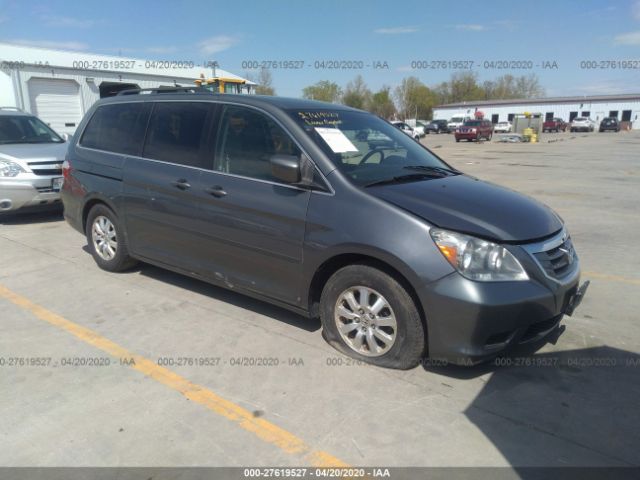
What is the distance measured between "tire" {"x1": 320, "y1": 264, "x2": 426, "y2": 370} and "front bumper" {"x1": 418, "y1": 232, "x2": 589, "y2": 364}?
128mm

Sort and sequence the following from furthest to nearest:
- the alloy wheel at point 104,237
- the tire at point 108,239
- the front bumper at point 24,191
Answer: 1. the front bumper at point 24,191
2. the alloy wheel at point 104,237
3. the tire at point 108,239

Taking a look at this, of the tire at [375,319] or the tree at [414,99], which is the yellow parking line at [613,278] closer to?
the tire at [375,319]

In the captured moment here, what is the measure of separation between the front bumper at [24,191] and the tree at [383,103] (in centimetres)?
7925

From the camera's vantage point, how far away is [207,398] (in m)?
3.13

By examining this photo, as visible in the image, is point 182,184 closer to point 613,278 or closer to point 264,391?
point 264,391

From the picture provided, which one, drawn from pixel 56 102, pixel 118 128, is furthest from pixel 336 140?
pixel 56 102

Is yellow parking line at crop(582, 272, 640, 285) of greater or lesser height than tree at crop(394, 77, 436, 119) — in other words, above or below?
below

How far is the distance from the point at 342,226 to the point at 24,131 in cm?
799

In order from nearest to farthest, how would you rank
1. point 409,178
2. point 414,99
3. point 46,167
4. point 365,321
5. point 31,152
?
point 365,321
point 409,178
point 46,167
point 31,152
point 414,99

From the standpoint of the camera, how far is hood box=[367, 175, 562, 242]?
3.14 meters

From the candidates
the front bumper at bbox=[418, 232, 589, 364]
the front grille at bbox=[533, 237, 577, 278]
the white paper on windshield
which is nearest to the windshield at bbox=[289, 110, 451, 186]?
the white paper on windshield

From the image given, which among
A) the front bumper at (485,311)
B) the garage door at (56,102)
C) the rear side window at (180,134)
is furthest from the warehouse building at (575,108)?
the front bumper at (485,311)

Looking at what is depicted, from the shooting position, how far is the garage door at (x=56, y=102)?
76.4ft

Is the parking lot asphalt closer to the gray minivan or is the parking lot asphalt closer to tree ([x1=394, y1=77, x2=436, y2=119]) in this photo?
the gray minivan
